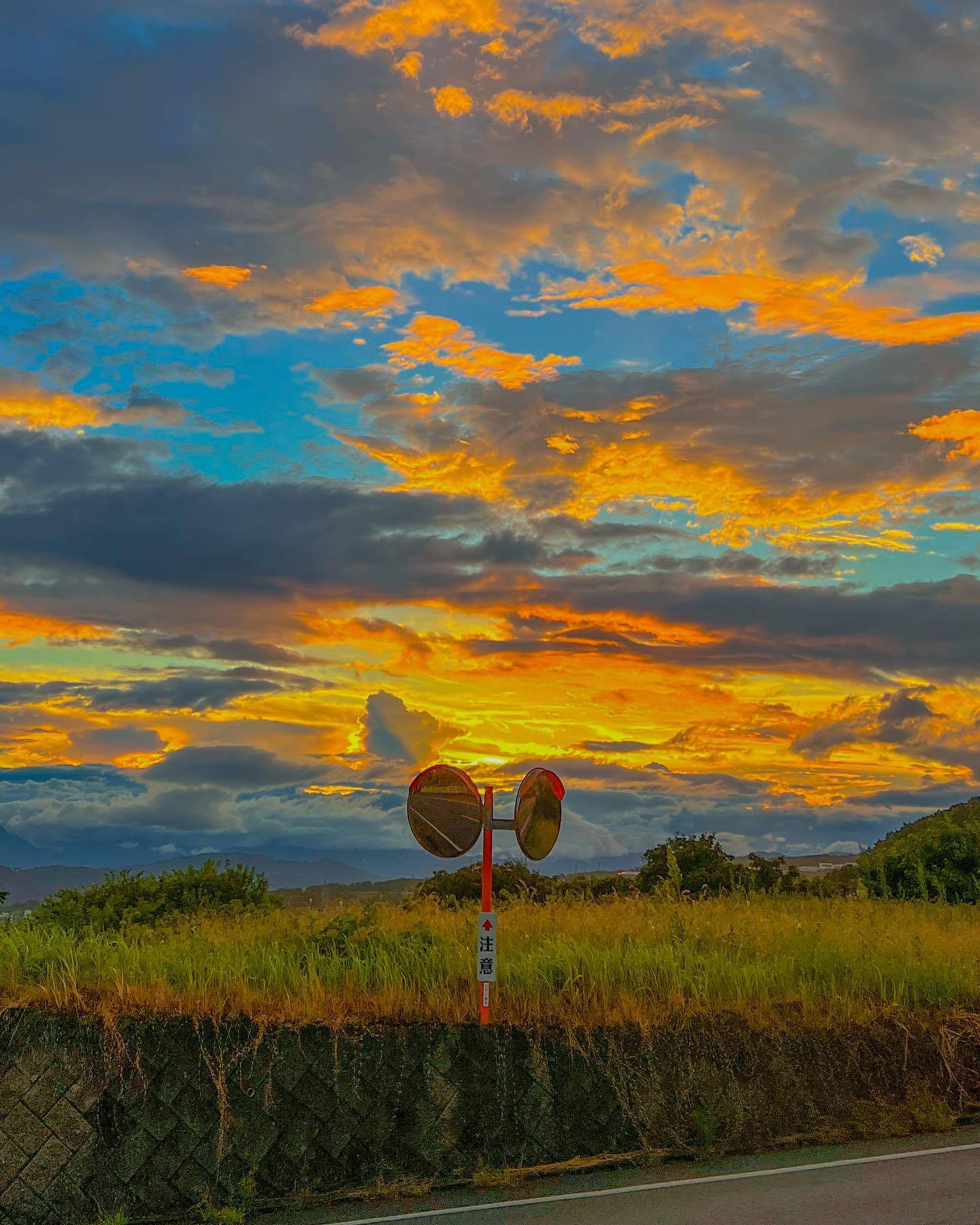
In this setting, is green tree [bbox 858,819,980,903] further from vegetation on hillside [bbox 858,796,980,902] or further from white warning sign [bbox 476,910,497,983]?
white warning sign [bbox 476,910,497,983]

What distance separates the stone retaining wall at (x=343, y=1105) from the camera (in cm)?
1048

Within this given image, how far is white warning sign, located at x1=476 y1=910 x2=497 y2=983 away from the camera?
11641 mm

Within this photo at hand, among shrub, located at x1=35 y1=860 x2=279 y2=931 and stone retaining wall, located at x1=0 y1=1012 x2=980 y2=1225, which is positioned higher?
shrub, located at x1=35 y1=860 x2=279 y2=931

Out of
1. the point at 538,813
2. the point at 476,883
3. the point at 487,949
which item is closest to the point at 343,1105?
the point at 487,949

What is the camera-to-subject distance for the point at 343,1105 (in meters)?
11.0

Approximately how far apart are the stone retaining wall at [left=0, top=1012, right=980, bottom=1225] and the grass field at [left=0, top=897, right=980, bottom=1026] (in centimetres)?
32

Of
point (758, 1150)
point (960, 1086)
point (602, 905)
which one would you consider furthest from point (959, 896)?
point (758, 1150)

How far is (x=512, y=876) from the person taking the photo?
24.8 metres

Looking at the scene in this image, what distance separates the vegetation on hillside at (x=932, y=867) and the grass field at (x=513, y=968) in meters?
10.4

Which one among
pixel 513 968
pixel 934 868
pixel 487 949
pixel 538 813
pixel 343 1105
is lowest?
pixel 343 1105

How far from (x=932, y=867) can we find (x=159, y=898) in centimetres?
1773

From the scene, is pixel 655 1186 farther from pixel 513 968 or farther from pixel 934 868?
pixel 934 868

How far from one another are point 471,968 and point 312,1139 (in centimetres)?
267

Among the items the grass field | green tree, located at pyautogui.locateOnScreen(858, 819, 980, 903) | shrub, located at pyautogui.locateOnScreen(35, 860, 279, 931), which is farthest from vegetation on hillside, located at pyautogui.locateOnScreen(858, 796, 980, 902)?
shrub, located at pyautogui.locateOnScreen(35, 860, 279, 931)
